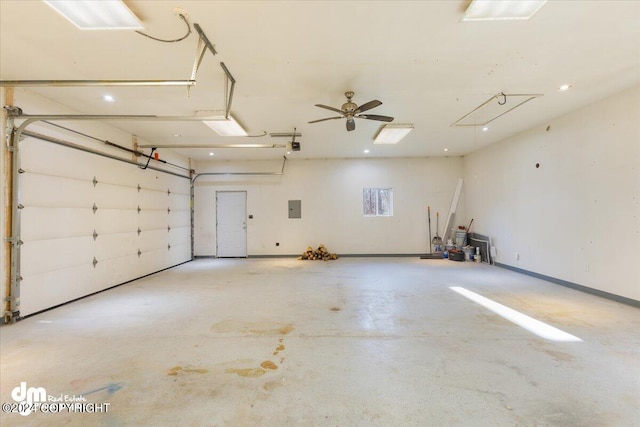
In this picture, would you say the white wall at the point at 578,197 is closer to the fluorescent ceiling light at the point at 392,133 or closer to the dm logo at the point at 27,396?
the fluorescent ceiling light at the point at 392,133

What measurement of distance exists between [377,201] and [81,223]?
6.80 m

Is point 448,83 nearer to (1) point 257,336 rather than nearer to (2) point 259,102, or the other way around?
(2) point 259,102

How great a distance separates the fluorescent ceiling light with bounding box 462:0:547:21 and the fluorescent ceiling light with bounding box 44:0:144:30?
2.74 metres

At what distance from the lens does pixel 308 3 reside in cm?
220

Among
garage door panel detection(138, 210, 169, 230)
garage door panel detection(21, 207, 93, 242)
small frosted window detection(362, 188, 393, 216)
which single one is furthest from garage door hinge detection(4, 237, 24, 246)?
small frosted window detection(362, 188, 393, 216)

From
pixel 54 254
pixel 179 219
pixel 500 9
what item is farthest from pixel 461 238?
pixel 54 254

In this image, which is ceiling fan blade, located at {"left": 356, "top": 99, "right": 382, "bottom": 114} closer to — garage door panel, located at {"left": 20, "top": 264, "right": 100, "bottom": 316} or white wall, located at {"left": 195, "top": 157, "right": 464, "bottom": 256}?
white wall, located at {"left": 195, "top": 157, "right": 464, "bottom": 256}

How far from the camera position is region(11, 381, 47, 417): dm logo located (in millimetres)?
1851

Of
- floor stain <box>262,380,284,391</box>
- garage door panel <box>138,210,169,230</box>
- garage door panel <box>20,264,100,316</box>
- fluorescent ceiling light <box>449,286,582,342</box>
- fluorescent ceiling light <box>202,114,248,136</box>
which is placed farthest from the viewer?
garage door panel <box>138,210,169,230</box>

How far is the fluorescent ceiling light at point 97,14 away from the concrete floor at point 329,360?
2.88 metres

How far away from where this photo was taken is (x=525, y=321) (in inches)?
126

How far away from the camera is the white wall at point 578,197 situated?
3.76 meters

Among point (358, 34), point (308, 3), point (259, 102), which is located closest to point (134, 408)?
point (308, 3)

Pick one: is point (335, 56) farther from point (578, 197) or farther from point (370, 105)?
point (578, 197)
